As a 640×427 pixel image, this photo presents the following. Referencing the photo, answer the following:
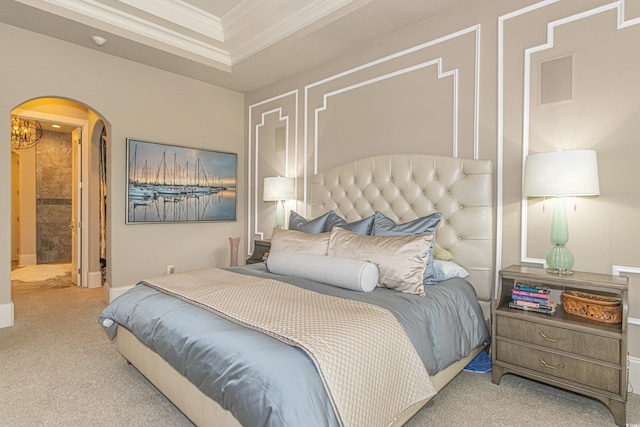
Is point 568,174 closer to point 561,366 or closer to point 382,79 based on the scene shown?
point 561,366

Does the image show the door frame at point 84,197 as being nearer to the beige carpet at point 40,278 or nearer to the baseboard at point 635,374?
the beige carpet at point 40,278

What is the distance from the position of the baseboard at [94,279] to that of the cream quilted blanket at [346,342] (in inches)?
148

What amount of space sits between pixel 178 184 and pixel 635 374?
458 cm

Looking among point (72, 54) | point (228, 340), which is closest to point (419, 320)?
point (228, 340)

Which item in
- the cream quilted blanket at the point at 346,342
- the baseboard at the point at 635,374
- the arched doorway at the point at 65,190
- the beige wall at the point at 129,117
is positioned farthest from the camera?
the arched doorway at the point at 65,190

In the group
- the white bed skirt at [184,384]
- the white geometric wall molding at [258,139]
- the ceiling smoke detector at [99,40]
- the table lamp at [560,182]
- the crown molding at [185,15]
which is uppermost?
the crown molding at [185,15]

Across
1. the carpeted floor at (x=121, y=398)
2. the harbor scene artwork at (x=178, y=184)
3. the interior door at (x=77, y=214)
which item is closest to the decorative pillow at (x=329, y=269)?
the carpeted floor at (x=121, y=398)

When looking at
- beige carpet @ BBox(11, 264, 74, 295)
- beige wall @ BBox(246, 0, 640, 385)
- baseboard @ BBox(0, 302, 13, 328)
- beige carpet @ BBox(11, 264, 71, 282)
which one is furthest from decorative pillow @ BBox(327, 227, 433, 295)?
beige carpet @ BBox(11, 264, 71, 282)

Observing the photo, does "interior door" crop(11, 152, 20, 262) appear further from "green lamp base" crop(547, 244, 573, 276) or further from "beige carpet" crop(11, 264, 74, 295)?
"green lamp base" crop(547, 244, 573, 276)

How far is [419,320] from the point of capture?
1.87m

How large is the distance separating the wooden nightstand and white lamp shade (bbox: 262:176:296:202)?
2.47m

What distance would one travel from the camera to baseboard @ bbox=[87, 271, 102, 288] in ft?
16.0

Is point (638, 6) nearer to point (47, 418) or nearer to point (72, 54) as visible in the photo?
point (47, 418)

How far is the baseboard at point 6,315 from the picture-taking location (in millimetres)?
3236
